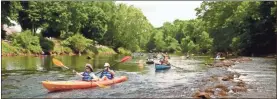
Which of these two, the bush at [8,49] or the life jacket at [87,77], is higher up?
the bush at [8,49]

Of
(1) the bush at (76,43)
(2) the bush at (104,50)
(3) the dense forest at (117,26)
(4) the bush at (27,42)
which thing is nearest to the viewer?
(4) the bush at (27,42)

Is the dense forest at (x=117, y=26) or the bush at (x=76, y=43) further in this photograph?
the bush at (x=76, y=43)

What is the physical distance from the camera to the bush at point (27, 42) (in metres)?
45.3

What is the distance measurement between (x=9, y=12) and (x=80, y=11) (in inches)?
712

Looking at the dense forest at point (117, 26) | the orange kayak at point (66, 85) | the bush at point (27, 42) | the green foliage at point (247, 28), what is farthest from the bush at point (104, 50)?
the orange kayak at point (66, 85)

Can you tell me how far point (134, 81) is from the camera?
65.7 ft

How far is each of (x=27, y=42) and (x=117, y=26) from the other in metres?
26.5

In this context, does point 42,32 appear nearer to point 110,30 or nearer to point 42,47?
point 42,47

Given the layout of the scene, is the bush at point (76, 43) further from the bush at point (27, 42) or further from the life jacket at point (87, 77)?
the life jacket at point (87, 77)

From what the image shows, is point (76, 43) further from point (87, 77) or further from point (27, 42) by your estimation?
point (87, 77)

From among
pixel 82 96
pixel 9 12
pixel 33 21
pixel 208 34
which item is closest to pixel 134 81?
pixel 82 96


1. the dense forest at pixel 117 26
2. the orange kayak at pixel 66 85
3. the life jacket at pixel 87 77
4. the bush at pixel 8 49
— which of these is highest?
the dense forest at pixel 117 26

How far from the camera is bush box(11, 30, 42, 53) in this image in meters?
45.3

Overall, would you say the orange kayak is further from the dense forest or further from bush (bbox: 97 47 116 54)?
bush (bbox: 97 47 116 54)
